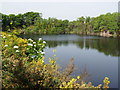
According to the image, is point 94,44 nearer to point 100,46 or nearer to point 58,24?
point 100,46

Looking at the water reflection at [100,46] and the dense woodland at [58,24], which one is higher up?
the dense woodland at [58,24]

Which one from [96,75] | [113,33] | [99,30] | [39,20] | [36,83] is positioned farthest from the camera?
[39,20]

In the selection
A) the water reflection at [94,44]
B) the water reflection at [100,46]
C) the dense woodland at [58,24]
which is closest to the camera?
the water reflection at [100,46]

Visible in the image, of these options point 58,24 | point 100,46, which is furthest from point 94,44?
point 58,24

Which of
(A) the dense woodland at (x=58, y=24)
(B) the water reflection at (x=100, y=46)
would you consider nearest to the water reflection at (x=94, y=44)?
(B) the water reflection at (x=100, y=46)

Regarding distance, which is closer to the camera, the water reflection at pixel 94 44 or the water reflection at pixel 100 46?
the water reflection at pixel 100 46

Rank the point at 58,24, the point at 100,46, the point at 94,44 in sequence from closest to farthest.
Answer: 1. the point at 100,46
2. the point at 94,44
3. the point at 58,24

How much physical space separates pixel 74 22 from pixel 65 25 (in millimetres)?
1751

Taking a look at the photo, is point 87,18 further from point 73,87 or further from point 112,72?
point 73,87

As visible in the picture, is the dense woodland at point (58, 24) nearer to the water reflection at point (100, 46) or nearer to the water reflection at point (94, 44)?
the water reflection at point (94, 44)

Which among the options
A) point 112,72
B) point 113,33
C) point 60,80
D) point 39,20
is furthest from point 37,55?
point 39,20

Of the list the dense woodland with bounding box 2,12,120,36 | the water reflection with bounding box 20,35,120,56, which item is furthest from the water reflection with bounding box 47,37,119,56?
the dense woodland with bounding box 2,12,120,36

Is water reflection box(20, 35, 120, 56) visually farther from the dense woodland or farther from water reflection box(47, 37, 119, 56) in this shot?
the dense woodland

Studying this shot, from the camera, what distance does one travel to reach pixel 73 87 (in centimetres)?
159
